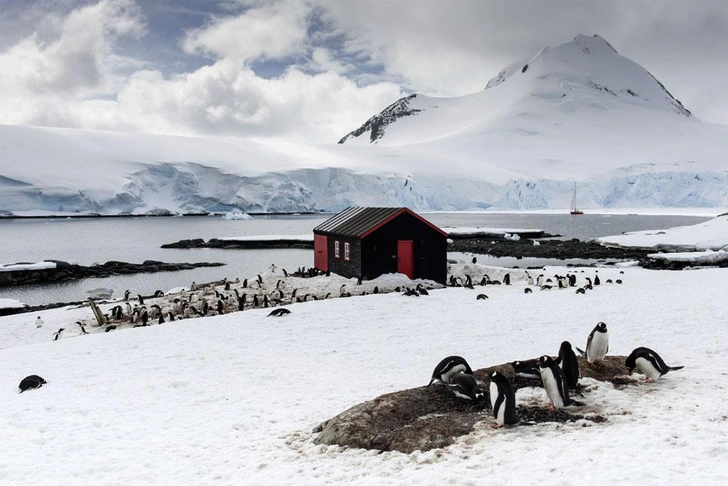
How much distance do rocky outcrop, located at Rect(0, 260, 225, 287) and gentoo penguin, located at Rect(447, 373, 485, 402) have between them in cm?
3395

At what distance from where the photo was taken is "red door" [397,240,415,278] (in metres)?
23.7

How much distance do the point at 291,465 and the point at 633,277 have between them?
67.9ft

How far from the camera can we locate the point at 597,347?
324 inches

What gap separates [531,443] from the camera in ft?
18.7

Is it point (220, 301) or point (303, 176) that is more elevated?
point (303, 176)

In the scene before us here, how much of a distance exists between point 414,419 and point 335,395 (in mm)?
2351

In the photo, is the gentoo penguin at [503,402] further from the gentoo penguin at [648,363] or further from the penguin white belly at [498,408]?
the gentoo penguin at [648,363]

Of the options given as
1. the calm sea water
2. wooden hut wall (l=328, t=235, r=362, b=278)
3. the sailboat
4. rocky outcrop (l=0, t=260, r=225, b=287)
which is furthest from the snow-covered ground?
the sailboat

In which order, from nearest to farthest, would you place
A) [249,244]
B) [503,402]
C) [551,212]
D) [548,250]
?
[503,402]
[548,250]
[249,244]
[551,212]

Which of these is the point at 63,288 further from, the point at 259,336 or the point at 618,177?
the point at 618,177

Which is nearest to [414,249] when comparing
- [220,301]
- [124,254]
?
[220,301]

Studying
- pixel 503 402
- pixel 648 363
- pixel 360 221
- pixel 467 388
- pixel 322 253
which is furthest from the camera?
pixel 322 253

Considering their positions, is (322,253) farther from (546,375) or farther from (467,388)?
(546,375)

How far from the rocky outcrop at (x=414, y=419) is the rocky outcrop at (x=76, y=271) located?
33611 mm
